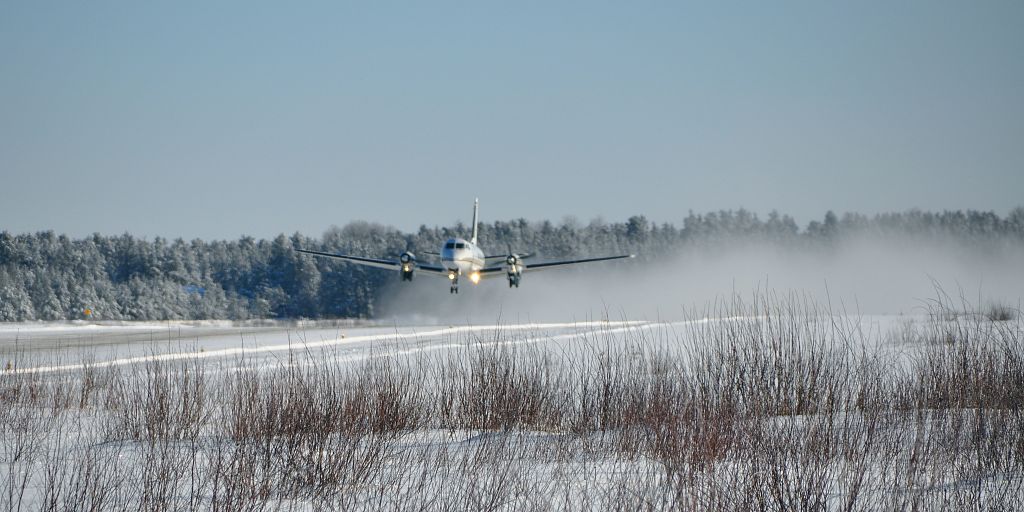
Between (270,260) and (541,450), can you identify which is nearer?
(541,450)

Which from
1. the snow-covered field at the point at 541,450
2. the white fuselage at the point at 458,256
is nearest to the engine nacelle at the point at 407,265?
the white fuselage at the point at 458,256

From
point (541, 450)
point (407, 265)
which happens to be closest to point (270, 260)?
point (407, 265)

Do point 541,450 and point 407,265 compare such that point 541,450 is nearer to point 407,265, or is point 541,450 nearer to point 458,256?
point 458,256

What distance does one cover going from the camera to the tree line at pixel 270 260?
101750 mm

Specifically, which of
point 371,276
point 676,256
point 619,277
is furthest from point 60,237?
point 676,256

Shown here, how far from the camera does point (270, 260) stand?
138 meters

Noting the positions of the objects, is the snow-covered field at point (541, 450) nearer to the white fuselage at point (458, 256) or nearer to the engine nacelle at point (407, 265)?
the white fuselage at point (458, 256)

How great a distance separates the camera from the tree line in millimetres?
101750

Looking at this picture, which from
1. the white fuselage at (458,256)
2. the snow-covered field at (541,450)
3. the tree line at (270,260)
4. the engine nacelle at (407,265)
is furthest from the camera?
the tree line at (270,260)

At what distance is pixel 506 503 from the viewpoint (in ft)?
20.0

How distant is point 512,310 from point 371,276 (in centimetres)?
2586

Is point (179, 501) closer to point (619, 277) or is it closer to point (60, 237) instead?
point (60, 237)

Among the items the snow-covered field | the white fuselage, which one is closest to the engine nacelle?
the white fuselage

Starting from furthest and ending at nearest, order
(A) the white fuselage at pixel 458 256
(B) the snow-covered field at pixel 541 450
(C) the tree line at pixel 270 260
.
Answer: (C) the tree line at pixel 270 260 → (A) the white fuselage at pixel 458 256 → (B) the snow-covered field at pixel 541 450
